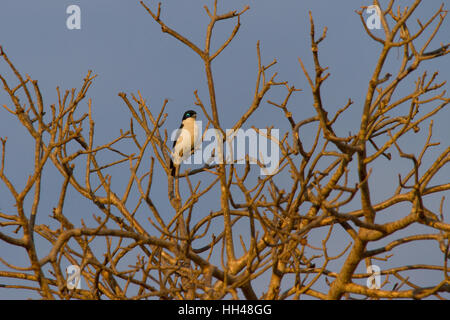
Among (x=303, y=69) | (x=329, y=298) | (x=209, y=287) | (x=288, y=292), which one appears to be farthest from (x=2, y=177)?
(x=329, y=298)

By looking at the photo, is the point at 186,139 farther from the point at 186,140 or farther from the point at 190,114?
the point at 190,114

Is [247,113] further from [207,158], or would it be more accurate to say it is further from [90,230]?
[90,230]

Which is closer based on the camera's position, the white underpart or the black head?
the white underpart

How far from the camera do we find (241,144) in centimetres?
727

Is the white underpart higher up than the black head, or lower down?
lower down

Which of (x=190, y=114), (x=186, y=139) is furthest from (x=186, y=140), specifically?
(x=190, y=114)

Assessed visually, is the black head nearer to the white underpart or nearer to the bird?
the bird

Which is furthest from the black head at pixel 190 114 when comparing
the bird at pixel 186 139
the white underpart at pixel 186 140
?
the white underpart at pixel 186 140

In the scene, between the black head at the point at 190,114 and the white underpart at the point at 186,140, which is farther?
the black head at the point at 190,114

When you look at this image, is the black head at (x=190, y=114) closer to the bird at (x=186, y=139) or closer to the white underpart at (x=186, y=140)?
the bird at (x=186, y=139)

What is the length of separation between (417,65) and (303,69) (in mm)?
1204

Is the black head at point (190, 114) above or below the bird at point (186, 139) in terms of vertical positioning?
above

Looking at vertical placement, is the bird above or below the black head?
below

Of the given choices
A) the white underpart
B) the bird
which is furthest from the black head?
the white underpart
